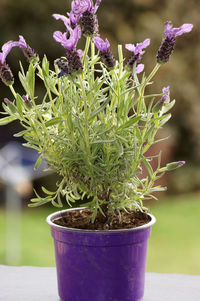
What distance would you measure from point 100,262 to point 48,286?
22 cm

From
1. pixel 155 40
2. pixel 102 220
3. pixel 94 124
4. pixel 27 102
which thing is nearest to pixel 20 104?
pixel 27 102

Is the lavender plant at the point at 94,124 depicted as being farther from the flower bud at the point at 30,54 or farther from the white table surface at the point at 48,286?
the white table surface at the point at 48,286

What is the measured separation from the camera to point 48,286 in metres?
1.00

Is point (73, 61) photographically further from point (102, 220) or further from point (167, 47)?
point (102, 220)

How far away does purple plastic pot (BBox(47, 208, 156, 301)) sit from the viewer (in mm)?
814

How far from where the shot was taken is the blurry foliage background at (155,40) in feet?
13.9

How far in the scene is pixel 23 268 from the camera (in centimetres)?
109

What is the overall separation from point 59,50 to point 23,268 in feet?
10.7

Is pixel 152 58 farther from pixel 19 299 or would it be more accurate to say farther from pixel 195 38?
pixel 19 299

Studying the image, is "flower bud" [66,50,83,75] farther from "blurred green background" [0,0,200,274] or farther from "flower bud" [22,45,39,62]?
"blurred green background" [0,0,200,274]

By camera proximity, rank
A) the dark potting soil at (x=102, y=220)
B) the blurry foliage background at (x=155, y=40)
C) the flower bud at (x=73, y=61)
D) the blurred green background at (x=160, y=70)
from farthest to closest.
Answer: the blurry foliage background at (x=155, y=40), the blurred green background at (x=160, y=70), the dark potting soil at (x=102, y=220), the flower bud at (x=73, y=61)

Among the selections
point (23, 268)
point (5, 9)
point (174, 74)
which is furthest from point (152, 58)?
point (23, 268)

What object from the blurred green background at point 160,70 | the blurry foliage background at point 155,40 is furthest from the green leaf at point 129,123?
the blurry foliage background at point 155,40

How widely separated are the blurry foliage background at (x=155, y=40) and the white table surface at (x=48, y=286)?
310 centimetres
